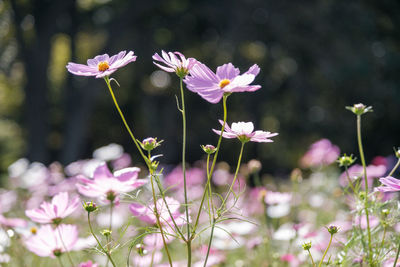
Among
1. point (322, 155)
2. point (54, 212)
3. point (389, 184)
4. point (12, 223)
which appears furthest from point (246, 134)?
point (322, 155)

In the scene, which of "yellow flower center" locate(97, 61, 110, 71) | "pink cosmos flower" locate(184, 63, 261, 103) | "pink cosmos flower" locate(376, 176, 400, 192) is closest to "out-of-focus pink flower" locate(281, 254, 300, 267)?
"pink cosmos flower" locate(376, 176, 400, 192)

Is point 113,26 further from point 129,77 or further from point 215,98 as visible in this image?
point 215,98

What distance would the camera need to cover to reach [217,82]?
0.83 metres

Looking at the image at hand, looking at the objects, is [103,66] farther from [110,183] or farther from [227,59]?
[227,59]

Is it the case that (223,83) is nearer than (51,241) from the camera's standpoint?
Yes

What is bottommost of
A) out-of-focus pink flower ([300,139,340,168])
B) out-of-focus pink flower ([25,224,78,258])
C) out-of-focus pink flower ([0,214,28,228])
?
out-of-focus pink flower ([300,139,340,168])

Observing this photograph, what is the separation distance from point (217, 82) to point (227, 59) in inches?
358

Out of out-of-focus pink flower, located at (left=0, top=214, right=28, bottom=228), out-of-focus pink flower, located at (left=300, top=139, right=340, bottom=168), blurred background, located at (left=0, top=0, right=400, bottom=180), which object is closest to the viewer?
out-of-focus pink flower, located at (left=0, top=214, right=28, bottom=228)

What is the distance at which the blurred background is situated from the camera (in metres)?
8.70

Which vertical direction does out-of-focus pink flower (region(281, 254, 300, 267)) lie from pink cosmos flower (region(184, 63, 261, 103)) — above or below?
below

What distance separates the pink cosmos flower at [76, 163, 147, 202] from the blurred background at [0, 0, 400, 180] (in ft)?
25.0

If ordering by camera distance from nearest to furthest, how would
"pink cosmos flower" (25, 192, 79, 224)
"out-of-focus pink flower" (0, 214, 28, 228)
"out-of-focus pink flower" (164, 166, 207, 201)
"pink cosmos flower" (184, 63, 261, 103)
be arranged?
"pink cosmos flower" (184, 63, 261, 103) < "pink cosmos flower" (25, 192, 79, 224) < "out-of-focus pink flower" (0, 214, 28, 228) < "out-of-focus pink flower" (164, 166, 207, 201)

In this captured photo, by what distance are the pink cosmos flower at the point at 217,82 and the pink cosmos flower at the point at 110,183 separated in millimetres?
193

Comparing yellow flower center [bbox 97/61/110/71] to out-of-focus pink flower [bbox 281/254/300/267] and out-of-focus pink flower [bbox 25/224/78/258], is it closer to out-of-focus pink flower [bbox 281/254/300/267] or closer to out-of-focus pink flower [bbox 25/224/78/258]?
out-of-focus pink flower [bbox 25/224/78/258]
